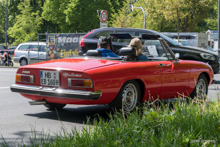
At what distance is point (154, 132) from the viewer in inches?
182

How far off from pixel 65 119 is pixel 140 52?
1881 millimetres

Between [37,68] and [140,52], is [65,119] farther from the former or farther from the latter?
[140,52]

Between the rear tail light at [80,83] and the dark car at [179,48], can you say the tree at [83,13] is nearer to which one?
the dark car at [179,48]

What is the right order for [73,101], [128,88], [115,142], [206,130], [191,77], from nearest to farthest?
[115,142] → [206,130] → [73,101] → [128,88] → [191,77]

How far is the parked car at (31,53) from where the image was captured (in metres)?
27.4

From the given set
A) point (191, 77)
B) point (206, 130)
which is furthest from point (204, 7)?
point (206, 130)

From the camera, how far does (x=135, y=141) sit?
165 inches

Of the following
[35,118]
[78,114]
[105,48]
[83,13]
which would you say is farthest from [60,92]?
[83,13]

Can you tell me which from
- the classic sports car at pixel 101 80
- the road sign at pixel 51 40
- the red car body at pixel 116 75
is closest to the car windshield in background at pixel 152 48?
the classic sports car at pixel 101 80

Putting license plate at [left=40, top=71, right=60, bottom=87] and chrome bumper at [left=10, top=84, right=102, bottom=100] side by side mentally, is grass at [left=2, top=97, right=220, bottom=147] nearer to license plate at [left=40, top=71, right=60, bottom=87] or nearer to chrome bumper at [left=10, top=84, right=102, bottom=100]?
chrome bumper at [left=10, top=84, right=102, bottom=100]

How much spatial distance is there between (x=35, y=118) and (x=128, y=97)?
5.15 ft

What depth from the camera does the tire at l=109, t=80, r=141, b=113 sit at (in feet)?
21.5

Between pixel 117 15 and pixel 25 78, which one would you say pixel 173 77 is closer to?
pixel 25 78

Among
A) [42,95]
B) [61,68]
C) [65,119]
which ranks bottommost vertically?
[65,119]
